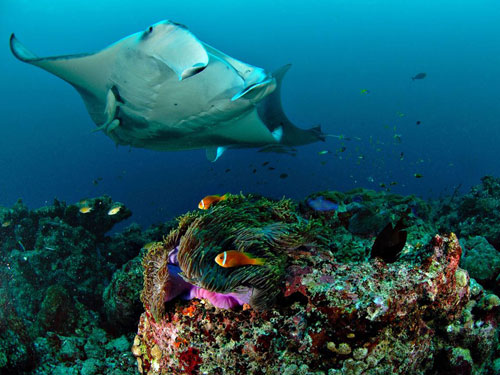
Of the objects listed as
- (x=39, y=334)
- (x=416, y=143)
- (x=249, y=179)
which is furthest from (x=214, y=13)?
(x=416, y=143)

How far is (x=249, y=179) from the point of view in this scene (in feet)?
184

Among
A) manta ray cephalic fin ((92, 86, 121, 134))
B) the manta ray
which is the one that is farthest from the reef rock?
manta ray cephalic fin ((92, 86, 121, 134))

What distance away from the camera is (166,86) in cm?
435

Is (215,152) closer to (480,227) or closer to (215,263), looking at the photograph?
(215,263)

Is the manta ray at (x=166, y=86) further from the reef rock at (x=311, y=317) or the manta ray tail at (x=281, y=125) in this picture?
the reef rock at (x=311, y=317)

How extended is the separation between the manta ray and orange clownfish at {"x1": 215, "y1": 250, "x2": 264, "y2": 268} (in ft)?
6.79

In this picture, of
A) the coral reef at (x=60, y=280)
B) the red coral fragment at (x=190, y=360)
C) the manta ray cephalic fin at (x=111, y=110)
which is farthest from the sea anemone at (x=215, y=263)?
the manta ray cephalic fin at (x=111, y=110)

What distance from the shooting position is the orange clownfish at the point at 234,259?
2008mm

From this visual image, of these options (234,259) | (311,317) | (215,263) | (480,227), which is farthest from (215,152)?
(480,227)

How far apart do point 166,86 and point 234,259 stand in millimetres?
3335

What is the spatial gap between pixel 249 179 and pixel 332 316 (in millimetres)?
54234

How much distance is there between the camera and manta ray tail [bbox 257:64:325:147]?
660 cm

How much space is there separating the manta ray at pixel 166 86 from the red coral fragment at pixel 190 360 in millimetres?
2667

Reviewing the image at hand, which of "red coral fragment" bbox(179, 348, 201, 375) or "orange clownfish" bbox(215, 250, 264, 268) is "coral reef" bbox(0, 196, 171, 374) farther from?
"orange clownfish" bbox(215, 250, 264, 268)
